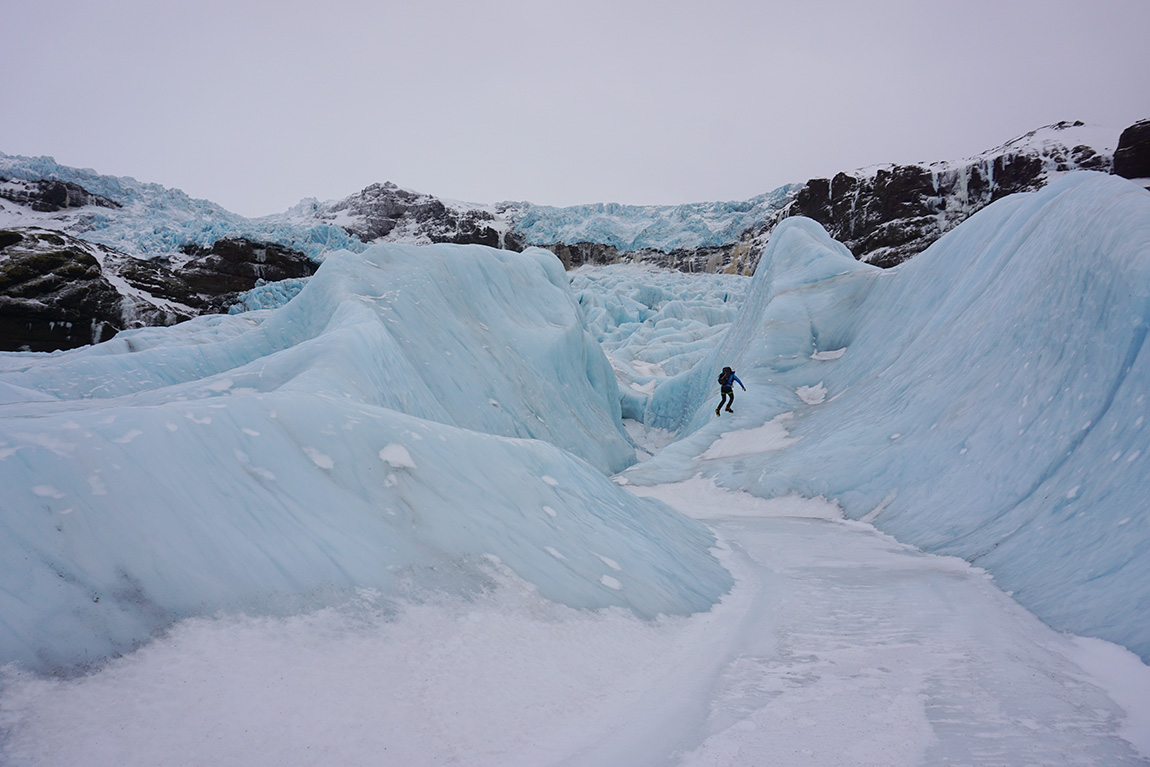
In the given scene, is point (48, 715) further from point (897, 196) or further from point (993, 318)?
point (897, 196)

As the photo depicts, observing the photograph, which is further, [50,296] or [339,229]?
[339,229]

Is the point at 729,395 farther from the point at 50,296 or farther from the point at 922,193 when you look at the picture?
the point at 922,193

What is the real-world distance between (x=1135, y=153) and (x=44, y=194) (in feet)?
236

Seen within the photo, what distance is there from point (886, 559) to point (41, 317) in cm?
3469

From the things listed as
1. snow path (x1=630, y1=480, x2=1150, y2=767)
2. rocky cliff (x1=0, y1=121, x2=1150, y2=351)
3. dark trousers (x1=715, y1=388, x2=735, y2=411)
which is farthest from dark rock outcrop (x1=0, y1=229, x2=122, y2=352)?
snow path (x1=630, y1=480, x2=1150, y2=767)

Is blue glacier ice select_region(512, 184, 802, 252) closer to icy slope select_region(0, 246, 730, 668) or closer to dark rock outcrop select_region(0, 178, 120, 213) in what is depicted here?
dark rock outcrop select_region(0, 178, 120, 213)

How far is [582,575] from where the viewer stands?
Answer: 3.57 metres

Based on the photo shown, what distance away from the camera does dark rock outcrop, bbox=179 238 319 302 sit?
1403 inches

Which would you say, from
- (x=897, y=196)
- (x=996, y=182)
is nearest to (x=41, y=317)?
(x=897, y=196)

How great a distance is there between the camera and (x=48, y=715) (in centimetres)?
169

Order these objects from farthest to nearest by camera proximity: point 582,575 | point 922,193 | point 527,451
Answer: point 922,193 → point 527,451 → point 582,575

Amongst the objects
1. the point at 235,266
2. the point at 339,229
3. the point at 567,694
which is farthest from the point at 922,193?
the point at 567,694

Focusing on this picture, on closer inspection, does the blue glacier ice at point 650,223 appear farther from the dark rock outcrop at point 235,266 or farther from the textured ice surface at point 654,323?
the dark rock outcrop at point 235,266

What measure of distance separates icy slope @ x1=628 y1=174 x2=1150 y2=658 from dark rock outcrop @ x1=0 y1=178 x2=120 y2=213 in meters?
52.7
